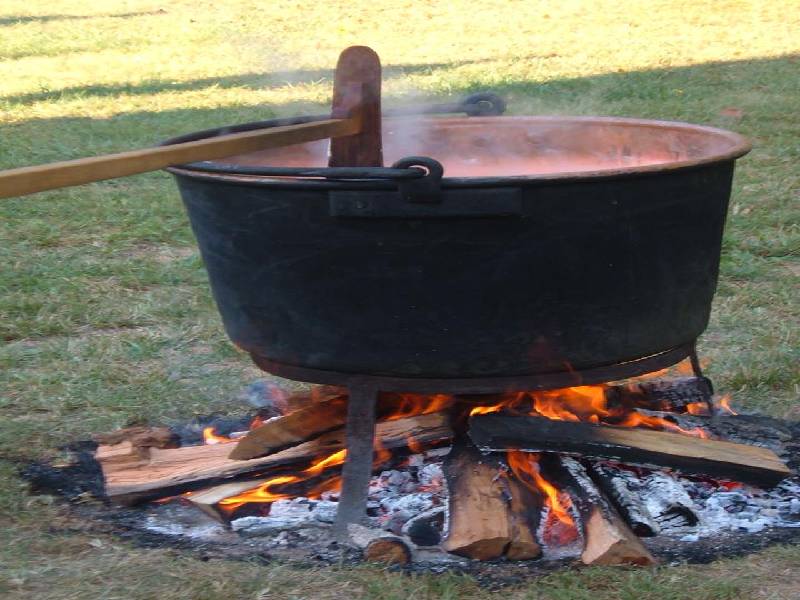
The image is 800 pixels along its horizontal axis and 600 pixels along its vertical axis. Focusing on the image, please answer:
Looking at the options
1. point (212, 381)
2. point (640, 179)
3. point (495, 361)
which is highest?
point (640, 179)

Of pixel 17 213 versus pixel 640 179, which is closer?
pixel 640 179

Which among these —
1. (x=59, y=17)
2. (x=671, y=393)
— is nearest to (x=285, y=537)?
(x=671, y=393)

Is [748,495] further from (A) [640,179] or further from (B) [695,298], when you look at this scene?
(A) [640,179]

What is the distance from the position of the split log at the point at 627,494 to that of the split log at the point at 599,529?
50 millimetres

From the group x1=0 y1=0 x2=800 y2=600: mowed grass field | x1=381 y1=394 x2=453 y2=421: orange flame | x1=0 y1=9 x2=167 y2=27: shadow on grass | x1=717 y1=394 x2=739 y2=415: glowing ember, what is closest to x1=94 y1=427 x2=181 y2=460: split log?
x1=0 y1=0 x2=800 y2=600: mowed grass field

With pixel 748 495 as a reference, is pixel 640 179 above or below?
above

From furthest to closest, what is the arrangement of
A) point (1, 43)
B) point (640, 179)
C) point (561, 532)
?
point (1, 43), point (561, 532), point (640, 179)

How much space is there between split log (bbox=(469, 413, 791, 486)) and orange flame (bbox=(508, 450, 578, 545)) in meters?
0.09

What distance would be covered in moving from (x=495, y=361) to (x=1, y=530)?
4.24 ft

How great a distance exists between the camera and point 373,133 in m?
2.88

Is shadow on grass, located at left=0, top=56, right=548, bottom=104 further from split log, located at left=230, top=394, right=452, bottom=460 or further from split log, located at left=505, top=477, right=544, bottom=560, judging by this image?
split log, located at left=505, top=477, right=544, bottom=560

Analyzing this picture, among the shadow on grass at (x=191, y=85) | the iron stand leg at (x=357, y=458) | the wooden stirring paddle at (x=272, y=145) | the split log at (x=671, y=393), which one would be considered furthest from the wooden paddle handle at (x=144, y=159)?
the shadow on grass at (x=191, y=85)

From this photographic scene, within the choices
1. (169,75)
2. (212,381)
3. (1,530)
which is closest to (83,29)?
(169,75)

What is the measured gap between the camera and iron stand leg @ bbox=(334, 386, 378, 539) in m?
2.59
